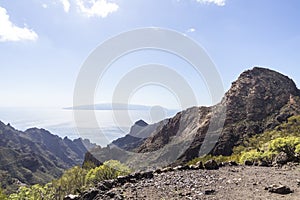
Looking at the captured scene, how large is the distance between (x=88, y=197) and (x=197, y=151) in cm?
9871

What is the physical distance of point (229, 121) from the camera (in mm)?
120625

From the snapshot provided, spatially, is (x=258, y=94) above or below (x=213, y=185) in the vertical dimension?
above

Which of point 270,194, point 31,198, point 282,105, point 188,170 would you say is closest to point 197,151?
point 282,105

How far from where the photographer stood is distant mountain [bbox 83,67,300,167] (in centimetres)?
10719

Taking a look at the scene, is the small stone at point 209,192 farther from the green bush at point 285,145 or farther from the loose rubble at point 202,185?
the green bush at point 285,145

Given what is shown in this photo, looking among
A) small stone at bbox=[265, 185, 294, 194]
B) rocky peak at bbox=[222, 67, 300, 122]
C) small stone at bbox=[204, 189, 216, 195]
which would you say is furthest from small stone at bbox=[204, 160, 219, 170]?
rocky peak at bbox=[222, 67, 300, 122]

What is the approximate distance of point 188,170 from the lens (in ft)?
75.7

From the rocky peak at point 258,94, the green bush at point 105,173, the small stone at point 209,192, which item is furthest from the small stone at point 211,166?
the rocky peak at point 258,94

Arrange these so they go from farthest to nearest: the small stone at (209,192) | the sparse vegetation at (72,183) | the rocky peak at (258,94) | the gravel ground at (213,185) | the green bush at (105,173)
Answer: the rocky peak at (258,94) < the green bush at (105,173) < the sparse vegetation at (72,183) < the small stone at (209,192) < the gravel ground at (213,185)

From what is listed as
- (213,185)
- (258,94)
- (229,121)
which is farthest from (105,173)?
(258,94)

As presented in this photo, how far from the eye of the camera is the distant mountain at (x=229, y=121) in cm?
10719

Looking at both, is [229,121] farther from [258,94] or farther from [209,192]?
[209,192]

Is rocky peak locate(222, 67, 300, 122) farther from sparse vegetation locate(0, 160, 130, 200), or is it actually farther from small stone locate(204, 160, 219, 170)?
small stone locate(204, 160, 219, 170)

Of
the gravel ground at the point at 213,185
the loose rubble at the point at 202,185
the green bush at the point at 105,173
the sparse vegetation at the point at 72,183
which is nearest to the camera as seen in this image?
the gravel ground at the point at 213,185
